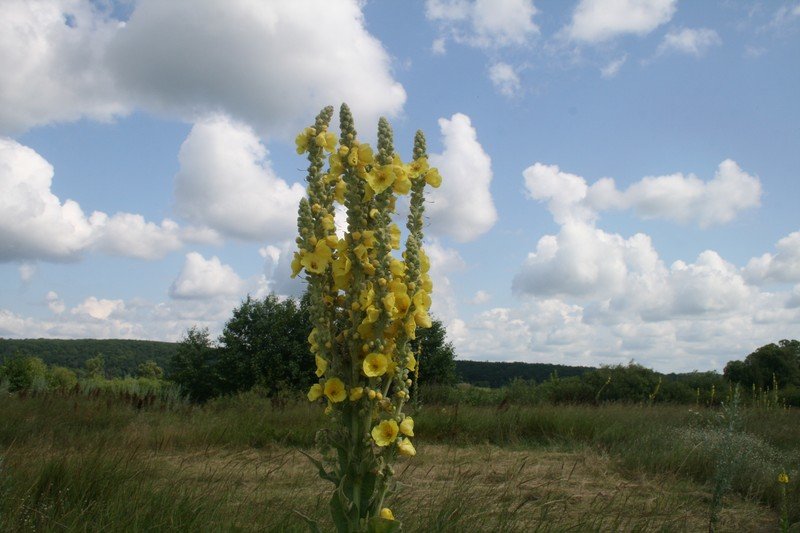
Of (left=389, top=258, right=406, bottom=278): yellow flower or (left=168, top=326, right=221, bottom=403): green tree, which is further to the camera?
(left=168, top=326, right=221, bottom=403): green tree

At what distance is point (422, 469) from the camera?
6.04m

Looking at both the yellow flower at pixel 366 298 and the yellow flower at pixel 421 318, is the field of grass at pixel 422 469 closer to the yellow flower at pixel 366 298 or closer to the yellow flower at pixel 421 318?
the yellow flower at pixel 421 318

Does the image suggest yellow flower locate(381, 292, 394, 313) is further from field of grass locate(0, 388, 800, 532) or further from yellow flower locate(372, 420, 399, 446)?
field of grass locate(0, 388, 800, 532)

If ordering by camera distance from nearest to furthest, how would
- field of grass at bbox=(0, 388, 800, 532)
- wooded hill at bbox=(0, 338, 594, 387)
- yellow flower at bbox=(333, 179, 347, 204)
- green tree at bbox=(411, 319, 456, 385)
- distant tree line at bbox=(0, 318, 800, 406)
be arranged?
yellow flower at bbox=(333, 179, 347, 204)
field of grass at bbox=(0, 388, 800, 532)
distant tree line at bbox=(0, 318, 800, 406)
green tree at bbox=(411, 319, 456, 385)
wooded hill at bbox=(0, 338, 594, 387)

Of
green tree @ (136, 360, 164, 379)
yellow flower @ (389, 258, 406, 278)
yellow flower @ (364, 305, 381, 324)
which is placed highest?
yellow flower @ (389, 258, 406, 278)

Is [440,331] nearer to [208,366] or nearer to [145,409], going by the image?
[208,366]

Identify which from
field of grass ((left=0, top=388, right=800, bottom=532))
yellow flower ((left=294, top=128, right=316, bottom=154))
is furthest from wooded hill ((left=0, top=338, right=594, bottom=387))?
yellow flower ((left=294, top=128, right=316, bottom=154))

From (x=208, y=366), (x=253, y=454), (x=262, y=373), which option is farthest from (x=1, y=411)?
(x=208, y=366)

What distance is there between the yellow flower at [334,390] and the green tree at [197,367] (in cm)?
2727

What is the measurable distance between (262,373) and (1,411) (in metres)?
19.8

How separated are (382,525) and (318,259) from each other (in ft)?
2.96

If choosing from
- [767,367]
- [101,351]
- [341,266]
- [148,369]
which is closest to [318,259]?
[341,266]

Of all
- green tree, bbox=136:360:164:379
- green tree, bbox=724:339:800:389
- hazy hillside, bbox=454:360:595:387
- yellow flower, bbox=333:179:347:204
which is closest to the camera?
yellow flower, bbox=333:179:347:204

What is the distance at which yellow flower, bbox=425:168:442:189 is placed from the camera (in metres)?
2.34
